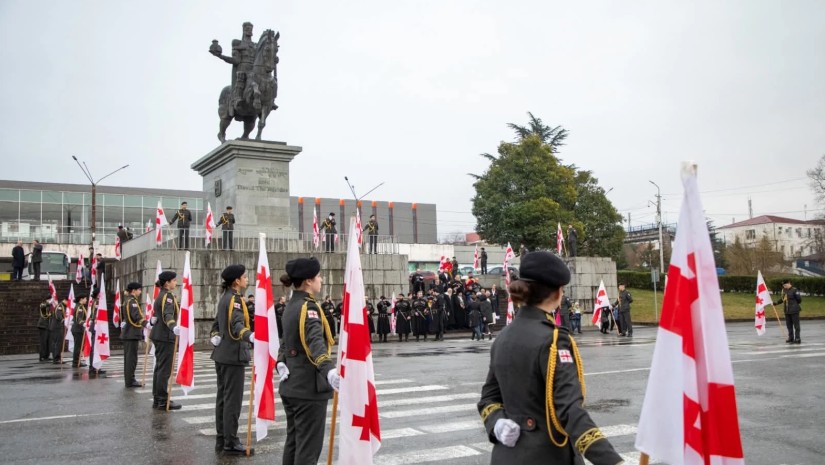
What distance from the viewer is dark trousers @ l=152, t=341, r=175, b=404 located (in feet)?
37.1

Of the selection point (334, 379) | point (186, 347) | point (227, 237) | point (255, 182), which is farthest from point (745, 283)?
point (334, 379)

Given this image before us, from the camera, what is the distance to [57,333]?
71.5 feet

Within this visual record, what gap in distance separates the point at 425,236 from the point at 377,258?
181 ft

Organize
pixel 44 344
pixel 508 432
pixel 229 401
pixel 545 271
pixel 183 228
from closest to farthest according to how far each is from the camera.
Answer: pixel 508 432 < pixel 545 271 < pixel 229 401 < pixel 44 344 < pixel 183 228

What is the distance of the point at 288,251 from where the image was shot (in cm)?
2853

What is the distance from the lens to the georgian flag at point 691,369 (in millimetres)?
3137

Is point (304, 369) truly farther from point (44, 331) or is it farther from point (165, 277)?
point (44, 331)

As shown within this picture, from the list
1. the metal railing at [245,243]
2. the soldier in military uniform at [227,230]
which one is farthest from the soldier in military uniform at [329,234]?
the soldier in military uniform at [227,230]

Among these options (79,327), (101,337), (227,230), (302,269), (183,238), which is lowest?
(101,337)

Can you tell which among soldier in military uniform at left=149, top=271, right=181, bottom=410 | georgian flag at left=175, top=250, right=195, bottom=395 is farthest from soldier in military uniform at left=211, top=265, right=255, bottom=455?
soldier in military uniform at left=149, top=271, right=181, bottom=410

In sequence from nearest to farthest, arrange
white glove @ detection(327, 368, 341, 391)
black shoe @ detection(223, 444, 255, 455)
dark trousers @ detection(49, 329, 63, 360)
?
white glove @ detection(327, 368, 341, 391) < black shoe @ detection(223, 444, 255, 455) < dark trousers @ detection(49, 329, 63, 360)

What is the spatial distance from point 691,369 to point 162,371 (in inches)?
389

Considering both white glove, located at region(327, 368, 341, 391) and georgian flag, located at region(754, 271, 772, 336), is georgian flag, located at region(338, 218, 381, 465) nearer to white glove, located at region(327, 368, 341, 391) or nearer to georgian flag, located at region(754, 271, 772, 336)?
white glove, located at region(327, 368, 341, 391)

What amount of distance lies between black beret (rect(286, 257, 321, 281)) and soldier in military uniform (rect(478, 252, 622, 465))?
8.47 feet
